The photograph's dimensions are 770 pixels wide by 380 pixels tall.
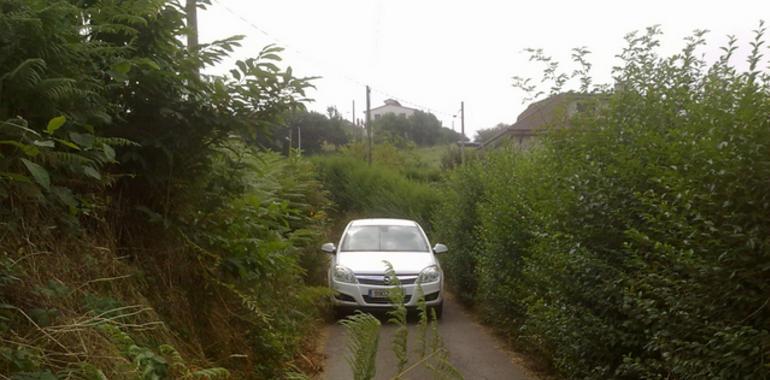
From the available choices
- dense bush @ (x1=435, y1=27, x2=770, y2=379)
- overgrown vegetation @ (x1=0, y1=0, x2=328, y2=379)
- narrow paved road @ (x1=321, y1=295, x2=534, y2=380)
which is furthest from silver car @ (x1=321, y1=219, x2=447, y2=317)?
overgrown vegetation @ (x1=0, y1=0, x2=328, y2=379)

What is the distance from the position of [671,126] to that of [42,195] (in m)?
4.22

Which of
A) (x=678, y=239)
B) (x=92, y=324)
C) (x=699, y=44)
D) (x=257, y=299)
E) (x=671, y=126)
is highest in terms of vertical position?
(x=699, y=44)

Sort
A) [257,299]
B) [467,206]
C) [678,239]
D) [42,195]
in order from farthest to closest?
[467,206]
[257,299]
[678,239]
[42,195]

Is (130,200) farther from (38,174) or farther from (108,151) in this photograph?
(38,174)

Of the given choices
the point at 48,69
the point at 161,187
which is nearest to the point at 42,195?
the point at 48,69

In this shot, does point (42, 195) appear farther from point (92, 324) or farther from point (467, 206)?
point (467, 206)

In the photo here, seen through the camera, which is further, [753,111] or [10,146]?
[753,111]

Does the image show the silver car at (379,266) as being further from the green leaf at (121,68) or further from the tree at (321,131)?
the tree at (321,131)

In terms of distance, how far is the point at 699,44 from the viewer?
541 centimetres

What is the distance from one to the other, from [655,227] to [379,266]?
20.9 feet

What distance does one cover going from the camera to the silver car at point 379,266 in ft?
32.1

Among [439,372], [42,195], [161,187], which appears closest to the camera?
[439,372]

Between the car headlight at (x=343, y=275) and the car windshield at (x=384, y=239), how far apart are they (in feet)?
2.83

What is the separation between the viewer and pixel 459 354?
7.94m
